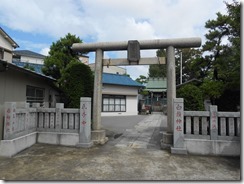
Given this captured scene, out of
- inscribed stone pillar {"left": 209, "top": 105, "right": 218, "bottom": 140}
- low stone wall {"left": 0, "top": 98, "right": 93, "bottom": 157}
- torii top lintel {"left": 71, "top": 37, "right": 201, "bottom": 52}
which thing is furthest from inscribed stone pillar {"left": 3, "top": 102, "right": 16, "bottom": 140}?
inscribed stone pillar {"left": 209, "top": 105, "right": 218, "bottom": 140}

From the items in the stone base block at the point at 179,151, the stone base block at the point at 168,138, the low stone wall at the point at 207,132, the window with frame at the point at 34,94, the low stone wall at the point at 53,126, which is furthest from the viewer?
the window with frame at the point at 34,94

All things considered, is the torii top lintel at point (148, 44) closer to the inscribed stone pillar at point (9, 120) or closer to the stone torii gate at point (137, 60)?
the stone torii gate at point (137, 60)

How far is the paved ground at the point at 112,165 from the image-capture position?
452 centimetres

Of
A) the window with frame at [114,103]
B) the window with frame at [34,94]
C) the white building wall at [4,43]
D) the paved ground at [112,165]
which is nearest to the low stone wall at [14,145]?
the paved ground at [112,165]

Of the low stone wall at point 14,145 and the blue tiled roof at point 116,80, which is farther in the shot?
the blue tiled roof at point 116,80

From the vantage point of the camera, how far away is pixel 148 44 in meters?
7.71

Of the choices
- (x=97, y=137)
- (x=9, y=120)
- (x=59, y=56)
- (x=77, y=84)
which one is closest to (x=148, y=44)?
(x=77, y=84)

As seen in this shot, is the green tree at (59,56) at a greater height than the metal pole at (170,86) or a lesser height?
greater

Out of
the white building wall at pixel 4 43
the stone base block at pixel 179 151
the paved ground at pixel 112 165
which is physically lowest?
the paved ground at pixel 112 165

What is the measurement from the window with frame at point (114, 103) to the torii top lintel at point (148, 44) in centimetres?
1352

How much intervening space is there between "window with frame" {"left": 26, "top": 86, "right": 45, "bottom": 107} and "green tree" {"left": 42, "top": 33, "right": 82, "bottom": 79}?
318 cm

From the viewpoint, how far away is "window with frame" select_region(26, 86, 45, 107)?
879 centimetres

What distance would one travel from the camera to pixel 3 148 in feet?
19.2

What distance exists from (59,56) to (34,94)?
4556 millimetres
